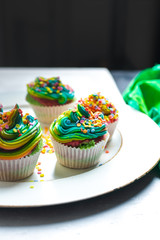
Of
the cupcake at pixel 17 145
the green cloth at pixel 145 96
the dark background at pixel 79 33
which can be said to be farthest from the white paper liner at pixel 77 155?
the dark background at pixel 79 33

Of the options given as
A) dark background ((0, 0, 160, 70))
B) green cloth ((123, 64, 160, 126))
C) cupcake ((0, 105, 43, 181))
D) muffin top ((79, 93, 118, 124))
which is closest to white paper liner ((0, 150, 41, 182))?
cupcake ((0, 105, 43, 181))

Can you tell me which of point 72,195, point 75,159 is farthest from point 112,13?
point 72,195

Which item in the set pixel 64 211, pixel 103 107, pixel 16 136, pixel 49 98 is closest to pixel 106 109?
pixel 103 107

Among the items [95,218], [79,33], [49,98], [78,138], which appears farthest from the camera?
[79,33]

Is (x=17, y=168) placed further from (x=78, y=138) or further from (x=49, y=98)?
(x=49, y=98)

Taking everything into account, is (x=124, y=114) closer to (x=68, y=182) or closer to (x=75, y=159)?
(x=75, y=159)

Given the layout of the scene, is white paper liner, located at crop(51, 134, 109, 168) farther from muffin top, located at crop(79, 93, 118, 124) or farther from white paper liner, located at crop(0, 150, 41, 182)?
muffin top, located at crop(79, 93, 118, 124)
